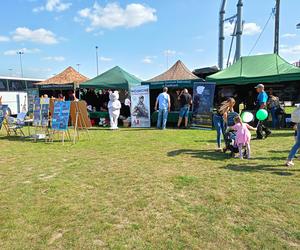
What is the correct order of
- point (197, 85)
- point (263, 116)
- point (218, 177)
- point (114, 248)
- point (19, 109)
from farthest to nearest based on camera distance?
point (19, 109)
point (197, 85)
point (263, 116)
point (218, 177)
point (114, 248)

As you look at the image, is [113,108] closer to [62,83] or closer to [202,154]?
[62,83]

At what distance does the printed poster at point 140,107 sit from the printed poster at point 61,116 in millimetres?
4642

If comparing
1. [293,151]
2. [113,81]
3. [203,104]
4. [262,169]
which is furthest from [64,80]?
[293,151]

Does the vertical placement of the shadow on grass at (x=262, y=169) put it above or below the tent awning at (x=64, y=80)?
below

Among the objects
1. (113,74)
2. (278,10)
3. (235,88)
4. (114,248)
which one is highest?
(278,10)

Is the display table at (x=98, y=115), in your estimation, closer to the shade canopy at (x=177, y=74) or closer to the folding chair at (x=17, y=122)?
the shade canopy at (x=177, y=74)

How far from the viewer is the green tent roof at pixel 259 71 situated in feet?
34.7

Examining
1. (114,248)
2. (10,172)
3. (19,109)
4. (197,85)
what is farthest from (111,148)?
(19,109)

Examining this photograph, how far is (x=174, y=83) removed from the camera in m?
12.5

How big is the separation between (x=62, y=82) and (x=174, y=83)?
6984mm

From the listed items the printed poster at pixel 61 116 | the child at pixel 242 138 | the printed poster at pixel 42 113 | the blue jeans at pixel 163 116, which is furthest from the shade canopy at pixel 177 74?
the child at pixel 242 138

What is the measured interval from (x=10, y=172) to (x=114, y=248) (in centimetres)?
346

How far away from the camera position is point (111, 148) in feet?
24.2

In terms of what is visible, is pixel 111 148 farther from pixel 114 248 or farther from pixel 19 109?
pixel 19 109
